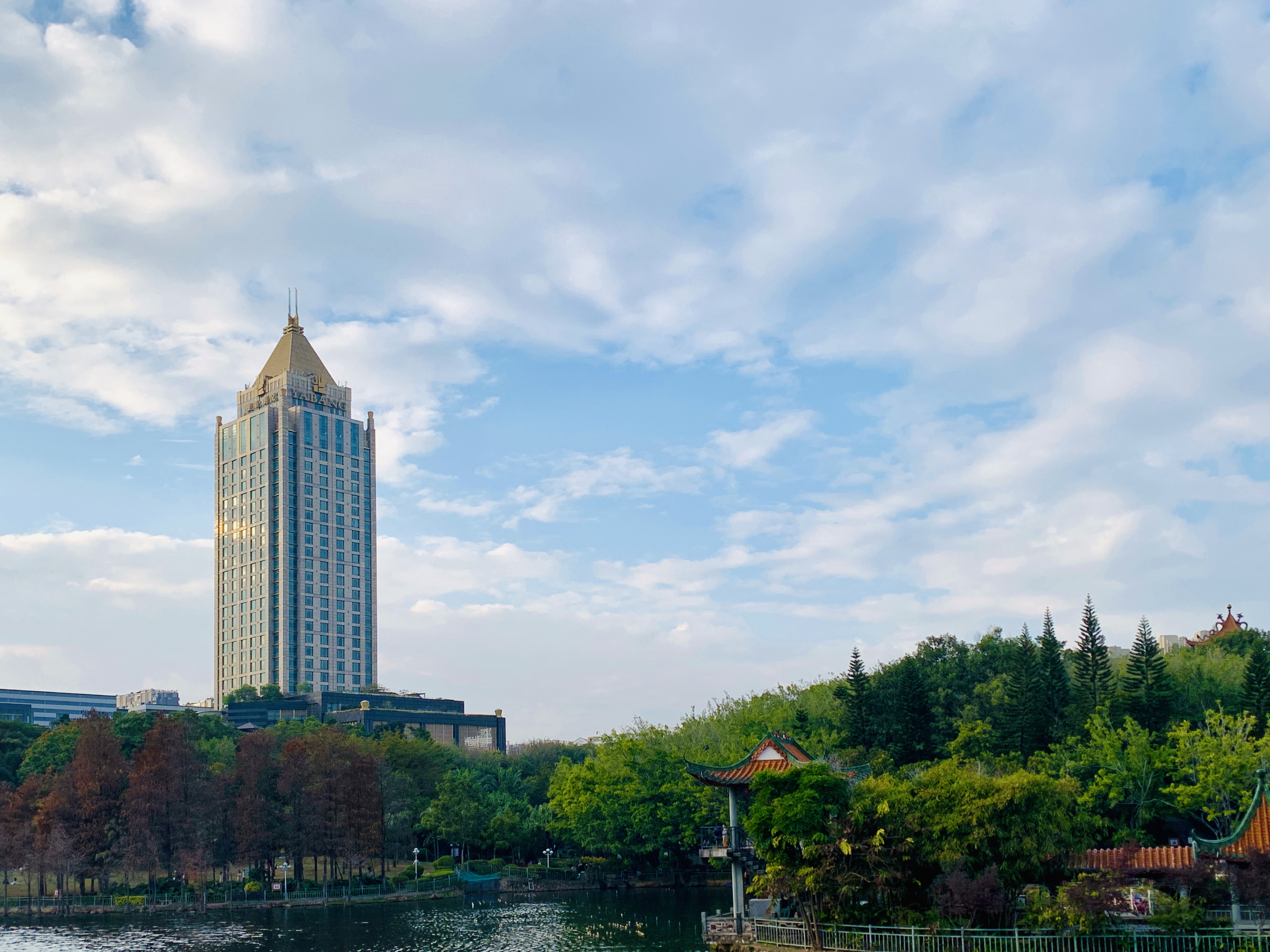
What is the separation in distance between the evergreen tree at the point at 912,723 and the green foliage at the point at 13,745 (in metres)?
66.4

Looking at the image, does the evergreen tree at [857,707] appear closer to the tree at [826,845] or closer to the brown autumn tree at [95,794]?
the tree at [826,845]

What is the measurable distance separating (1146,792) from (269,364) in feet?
513

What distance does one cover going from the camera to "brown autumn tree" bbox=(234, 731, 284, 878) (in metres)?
71.8

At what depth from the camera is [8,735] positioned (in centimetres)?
9644

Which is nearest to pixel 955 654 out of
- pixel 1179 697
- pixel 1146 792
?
pixel 1179 697

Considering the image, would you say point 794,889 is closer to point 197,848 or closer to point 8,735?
point 197,848

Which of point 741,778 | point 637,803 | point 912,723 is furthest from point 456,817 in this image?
point 741,778

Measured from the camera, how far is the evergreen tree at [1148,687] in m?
59.3

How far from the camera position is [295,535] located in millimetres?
173000

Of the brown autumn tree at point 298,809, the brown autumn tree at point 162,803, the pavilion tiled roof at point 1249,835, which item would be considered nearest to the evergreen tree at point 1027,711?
the pavilion tiled roof at point 1249,835

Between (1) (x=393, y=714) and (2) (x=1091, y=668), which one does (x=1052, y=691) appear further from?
(1) (x=393, y=714)

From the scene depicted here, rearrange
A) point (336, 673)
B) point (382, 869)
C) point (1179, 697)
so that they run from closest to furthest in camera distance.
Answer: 1. point (1179, 697)
2. point (382, 869)
3. point (336, 673)

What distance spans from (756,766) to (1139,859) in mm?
13714

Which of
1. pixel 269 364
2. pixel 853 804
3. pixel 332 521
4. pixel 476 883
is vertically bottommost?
pixel 476 883
